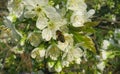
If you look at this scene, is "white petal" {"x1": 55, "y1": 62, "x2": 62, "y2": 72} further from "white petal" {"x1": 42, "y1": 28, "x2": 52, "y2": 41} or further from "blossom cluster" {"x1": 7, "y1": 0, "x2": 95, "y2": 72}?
"white petal" {"x1": 42, "y1": 28, "x2": 52, "y2": 41}

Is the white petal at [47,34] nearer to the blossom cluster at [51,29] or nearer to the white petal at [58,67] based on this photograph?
the blossom cluster at [51,29]

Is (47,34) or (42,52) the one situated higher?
(47,34)

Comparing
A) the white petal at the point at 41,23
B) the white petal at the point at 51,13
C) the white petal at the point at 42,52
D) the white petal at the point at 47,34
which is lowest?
the white petal at the point at 42,52

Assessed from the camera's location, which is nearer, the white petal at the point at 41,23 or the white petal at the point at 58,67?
the white petal at the point at 41,23

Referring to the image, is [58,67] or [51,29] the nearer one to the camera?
[51,29]

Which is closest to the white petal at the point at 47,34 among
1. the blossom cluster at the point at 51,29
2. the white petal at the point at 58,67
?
the blossom cluster at the point at 51,29

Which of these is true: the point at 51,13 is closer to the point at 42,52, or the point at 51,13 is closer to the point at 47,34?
the point at 47,34

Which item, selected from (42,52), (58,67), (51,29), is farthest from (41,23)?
(58,67)

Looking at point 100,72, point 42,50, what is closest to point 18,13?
point 42,50
